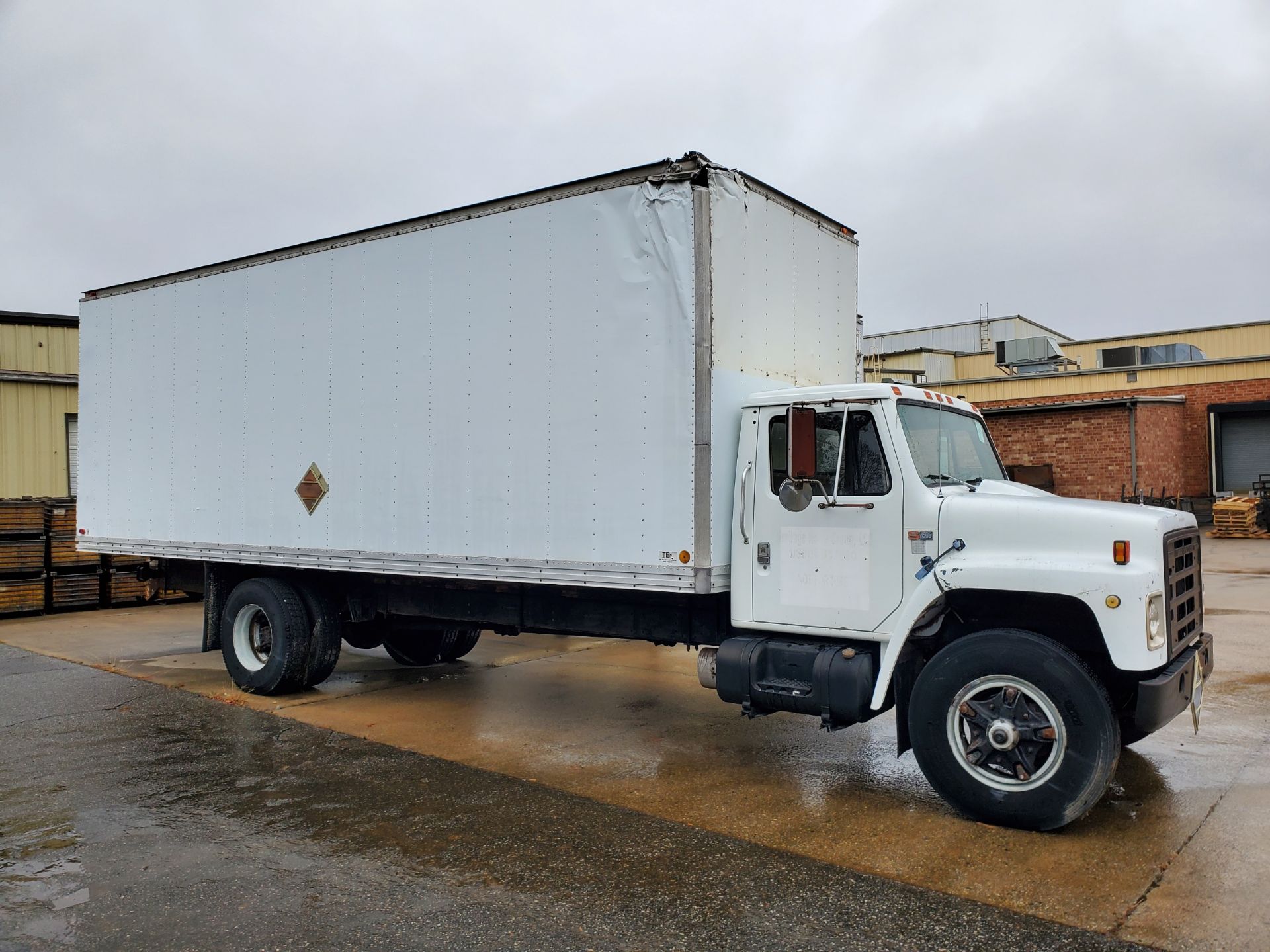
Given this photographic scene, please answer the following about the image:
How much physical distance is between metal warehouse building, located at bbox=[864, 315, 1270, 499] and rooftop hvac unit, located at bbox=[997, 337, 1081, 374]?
1.6 inches

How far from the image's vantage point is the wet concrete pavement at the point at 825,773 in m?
4.64

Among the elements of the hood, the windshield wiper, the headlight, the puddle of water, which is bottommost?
the puddle of water

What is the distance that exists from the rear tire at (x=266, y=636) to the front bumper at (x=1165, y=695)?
6775 mm

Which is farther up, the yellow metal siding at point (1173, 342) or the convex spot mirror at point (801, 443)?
the yellow metal siding at point (1173, 342)

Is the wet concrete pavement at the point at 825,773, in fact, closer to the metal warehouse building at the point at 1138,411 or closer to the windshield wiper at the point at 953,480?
the windshield wiper at the point at 953,480

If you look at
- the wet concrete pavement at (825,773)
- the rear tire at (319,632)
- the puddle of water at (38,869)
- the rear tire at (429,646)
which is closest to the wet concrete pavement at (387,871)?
the puddle of water at (38,869)

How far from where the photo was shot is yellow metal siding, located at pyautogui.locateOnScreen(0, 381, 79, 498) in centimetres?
1888

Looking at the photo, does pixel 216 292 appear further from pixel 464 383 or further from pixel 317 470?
pixel 464 383

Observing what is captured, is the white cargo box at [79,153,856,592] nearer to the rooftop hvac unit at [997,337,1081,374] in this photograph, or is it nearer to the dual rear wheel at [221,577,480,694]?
the dual rear wheel at [221,577,480,694]

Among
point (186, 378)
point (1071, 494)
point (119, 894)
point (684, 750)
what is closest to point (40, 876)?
point (119, 894)

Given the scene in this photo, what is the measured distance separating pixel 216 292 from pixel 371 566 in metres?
3.29

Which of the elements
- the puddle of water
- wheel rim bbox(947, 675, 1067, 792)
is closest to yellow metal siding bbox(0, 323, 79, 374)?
the puddle of water

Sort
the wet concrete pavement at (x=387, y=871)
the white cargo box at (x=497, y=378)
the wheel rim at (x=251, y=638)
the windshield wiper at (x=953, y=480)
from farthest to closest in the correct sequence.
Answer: the wheel rim at (x=251, y=638), the white cargo box at (x=497, y=378), the windshield wiper at (x=953, y=480), the wet concrete pavement at (x=387, y=871)

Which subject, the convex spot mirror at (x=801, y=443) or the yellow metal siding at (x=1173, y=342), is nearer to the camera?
the convex spot mirror at (x=801, y=443)
